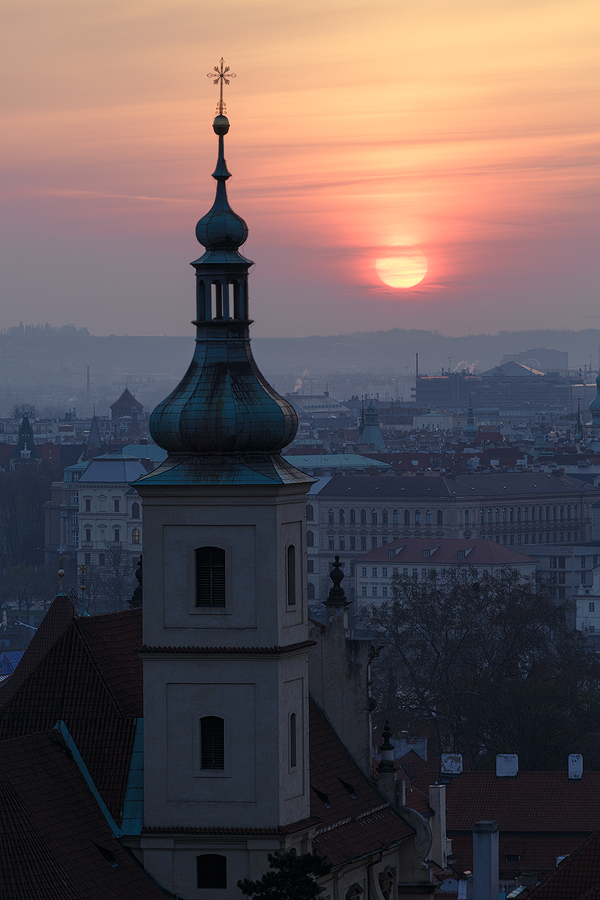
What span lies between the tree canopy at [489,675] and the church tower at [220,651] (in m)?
40.6

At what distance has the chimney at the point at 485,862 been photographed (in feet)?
123

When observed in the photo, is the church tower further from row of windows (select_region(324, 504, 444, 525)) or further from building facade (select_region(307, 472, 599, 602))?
row of windows (select_region(324, 504, 444, 525))

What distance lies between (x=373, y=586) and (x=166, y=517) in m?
141

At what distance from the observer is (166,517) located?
30938mm

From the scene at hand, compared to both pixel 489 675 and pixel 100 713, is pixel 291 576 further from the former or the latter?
pixel 489 675

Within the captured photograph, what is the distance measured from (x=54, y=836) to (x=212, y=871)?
8.34ft

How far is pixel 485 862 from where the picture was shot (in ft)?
126

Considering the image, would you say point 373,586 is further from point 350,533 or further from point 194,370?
point 194,370

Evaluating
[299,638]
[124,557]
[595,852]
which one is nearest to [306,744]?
[299,638]

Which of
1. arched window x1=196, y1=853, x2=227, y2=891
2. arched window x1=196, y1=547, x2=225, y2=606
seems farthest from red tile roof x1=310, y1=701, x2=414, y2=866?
arched window x1=196, y1=547, x2=225, y2=606

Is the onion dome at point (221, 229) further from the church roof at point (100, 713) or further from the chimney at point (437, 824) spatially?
the chimney at point (437, 824)

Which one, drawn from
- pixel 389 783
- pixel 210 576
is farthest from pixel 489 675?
pixel 210 576

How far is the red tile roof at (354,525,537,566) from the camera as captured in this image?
160 meters

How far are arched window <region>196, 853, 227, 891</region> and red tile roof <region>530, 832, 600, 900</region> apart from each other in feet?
18.3
